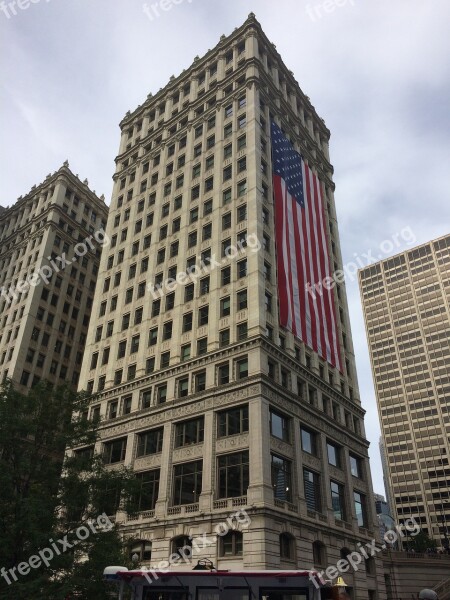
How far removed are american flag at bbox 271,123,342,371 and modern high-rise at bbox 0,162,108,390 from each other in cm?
3476

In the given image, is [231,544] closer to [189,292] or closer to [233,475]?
[233,475]

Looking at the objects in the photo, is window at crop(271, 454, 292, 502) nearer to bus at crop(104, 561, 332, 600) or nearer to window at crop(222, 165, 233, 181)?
bus at crop(104, 561, 332, 600)

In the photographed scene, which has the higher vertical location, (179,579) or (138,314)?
(138,314)

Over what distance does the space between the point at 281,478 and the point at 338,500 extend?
356 inches

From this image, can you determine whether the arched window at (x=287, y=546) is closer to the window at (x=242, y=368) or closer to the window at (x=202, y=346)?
the window at (x=242, y=368)

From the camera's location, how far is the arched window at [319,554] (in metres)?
37.1

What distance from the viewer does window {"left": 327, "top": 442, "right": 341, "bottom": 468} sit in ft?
144

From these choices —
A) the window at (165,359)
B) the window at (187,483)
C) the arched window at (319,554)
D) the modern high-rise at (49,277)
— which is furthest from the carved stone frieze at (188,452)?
the modern high-rise at (49,277)

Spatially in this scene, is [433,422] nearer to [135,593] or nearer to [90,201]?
[90,201]

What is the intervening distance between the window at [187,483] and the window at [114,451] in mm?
6983

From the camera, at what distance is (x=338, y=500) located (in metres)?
42.8

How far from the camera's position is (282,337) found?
144ft

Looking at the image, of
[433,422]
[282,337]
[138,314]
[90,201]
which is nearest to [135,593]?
[282,337]

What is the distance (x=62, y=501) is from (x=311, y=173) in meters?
48.1
